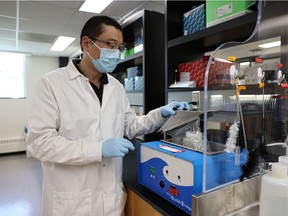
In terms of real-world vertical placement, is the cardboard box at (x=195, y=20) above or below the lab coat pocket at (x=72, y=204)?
above

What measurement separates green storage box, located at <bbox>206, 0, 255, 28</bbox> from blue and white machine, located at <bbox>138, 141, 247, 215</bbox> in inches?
29.3

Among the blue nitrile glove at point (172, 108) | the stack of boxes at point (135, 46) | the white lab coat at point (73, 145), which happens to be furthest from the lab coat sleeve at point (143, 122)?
the stack of boxes at point (135, 46)

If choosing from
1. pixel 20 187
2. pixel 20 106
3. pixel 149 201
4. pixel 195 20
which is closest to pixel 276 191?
pixel 149 201

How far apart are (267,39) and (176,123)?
A: 1.92 ft

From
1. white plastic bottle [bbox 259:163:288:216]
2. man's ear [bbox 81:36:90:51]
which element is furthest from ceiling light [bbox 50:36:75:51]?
white plastic bottle [bbox 259:163:288:216]

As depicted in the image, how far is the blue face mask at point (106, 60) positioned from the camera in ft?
3.92

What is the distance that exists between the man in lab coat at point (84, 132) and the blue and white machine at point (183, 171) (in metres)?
0.18

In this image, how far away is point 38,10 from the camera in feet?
8.72

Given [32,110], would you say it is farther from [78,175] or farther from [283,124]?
[283,124]

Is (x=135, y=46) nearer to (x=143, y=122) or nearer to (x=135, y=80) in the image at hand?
(x=135, y=80)

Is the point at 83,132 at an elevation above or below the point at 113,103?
below

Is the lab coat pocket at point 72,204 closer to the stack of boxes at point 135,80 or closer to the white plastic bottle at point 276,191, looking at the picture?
the white plastic bottle at point 276,191

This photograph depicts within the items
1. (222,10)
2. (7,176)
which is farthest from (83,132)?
A: (7,176)

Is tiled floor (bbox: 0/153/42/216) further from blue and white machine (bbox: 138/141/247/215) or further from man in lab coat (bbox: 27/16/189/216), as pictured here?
blue and white machine (bbox: 138/141/247/215)
